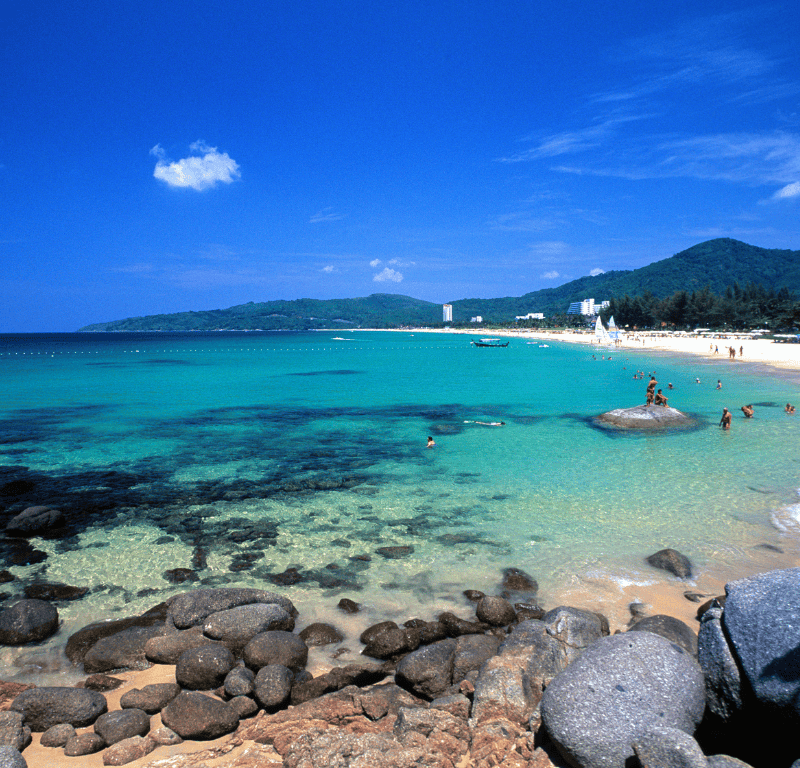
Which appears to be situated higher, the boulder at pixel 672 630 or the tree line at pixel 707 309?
the tree line at pixel 707 309

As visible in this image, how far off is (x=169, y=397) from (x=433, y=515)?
33908mm

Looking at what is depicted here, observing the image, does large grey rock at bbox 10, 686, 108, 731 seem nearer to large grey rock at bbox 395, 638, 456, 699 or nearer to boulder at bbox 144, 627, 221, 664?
boulder at bbox 144, 627, 221, 664

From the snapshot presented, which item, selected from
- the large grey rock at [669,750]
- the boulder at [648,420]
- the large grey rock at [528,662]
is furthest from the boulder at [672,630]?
the boulder at [648,420]

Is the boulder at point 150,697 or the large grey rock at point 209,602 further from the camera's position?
the large grey rock at point 209,602

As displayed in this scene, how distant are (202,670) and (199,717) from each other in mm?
909

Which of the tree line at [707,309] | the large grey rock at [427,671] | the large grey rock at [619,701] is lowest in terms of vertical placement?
the large grey rock at [427,671]

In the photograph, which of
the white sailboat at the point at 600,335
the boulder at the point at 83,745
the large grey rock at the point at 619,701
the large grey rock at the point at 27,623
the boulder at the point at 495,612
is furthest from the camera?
the white sailboat at the point at 600,335

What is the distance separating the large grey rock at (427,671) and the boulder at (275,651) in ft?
4.89

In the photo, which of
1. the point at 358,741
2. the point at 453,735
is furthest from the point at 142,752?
Answer: the point at 453,735

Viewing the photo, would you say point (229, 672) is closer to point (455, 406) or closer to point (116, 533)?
point (116, 533)

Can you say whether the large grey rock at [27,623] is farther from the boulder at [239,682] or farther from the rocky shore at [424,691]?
the boulder at [239,682]

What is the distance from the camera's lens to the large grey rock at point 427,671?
282 inches

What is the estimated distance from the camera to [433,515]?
49.3 ft

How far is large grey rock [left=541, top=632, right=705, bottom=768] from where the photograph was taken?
5055 millimetres
